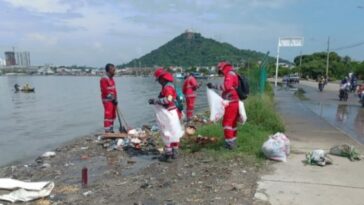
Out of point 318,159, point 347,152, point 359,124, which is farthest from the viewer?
point 359,124

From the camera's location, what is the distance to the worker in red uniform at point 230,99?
8.70 m

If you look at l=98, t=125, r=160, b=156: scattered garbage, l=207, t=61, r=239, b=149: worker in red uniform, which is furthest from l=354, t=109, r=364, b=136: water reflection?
l=98, t=125, r=160, b=156: scattered garbage

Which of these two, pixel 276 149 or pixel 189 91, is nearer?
pixel 276 149

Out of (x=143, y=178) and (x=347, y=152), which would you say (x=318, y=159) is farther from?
(x=143, y=178)

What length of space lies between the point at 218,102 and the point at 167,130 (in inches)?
56.9

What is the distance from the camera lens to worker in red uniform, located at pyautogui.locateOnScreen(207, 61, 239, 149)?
8.70 meters

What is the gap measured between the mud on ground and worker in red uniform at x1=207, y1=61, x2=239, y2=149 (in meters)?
0.70

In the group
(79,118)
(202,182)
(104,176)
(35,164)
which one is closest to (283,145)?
(202,182)

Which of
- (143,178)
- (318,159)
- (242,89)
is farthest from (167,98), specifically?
(318,159)

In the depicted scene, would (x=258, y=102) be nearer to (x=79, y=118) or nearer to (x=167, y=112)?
(x=167, y=112)

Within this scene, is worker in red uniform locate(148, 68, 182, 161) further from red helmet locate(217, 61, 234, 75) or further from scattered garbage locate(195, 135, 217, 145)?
red helmet locate(217, 61, 234, 75)

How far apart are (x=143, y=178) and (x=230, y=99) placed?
2573mm

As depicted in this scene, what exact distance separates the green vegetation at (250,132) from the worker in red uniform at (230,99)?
14.2 inches

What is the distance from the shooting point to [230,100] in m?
8.73
